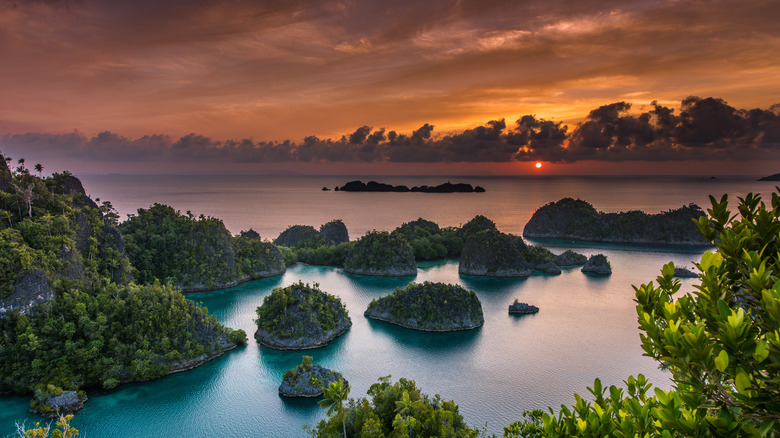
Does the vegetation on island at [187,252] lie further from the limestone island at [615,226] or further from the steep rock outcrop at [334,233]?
the limestone island at [615,226]

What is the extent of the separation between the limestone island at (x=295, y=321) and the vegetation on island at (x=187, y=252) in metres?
18.1

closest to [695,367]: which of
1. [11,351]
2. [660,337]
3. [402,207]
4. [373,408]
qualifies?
[660,337]

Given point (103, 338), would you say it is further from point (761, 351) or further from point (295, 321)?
point (761, 351)

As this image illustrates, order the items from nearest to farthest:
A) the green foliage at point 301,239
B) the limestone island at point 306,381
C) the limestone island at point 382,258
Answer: the limestone island at point 306,381, the limestone island at point 382,258, the green foliage at point 301,239

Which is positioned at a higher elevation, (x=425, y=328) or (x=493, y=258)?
(x=493, y=258)

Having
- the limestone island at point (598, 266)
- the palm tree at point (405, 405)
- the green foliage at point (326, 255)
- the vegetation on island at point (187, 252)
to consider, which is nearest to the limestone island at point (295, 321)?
the palm tree at point (405, 405)

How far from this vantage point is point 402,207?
155375mm

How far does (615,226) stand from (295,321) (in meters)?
74.2

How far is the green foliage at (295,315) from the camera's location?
3328 centimetres

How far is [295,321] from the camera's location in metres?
33.5

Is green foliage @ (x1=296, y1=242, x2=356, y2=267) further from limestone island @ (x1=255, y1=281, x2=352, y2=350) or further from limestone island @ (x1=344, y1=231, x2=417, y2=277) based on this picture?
limestone island @ (x1=255, y1=281, x2=352, y2=350)

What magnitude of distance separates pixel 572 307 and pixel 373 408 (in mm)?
31079

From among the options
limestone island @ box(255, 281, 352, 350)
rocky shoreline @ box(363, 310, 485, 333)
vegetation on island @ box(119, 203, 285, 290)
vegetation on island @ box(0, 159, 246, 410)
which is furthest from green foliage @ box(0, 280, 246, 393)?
vegetation on island @ box(119, 203, 285, 290)

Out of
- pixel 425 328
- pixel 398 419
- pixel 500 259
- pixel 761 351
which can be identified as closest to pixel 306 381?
pixel 398 419
